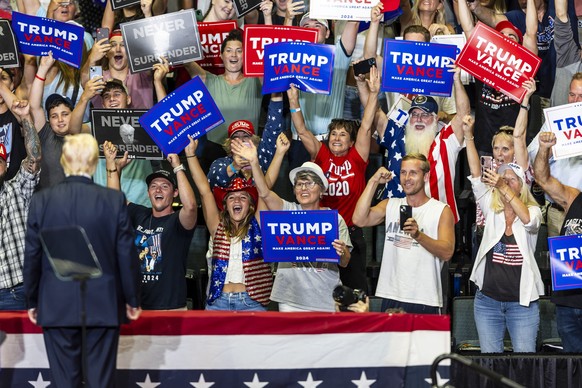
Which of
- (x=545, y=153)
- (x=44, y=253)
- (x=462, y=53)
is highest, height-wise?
(x=462, y=53)

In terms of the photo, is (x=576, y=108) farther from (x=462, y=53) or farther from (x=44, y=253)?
(x=44, y=253)

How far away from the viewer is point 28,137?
8.88 meters

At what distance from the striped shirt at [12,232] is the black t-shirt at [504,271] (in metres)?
3.52

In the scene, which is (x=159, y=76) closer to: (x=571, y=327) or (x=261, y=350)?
(x=261, y=350)

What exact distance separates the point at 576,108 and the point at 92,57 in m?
4.14

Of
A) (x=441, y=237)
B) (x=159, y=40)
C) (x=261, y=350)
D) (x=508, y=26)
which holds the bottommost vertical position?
(x=261, y=350)

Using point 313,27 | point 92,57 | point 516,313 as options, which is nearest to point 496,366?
point 516,313

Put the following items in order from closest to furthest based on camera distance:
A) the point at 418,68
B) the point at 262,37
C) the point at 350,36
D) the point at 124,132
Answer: the point at 124,132
the point at 418,68
the point at 262,37
the point at 350,36

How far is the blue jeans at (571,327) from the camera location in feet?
27.2

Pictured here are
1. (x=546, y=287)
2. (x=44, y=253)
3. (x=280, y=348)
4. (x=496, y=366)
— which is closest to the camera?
(x=44, y=253)

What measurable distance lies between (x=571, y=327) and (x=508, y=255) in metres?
0.70

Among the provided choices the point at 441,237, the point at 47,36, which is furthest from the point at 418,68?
the point at 47,36

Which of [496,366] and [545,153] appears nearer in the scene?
[496,366]

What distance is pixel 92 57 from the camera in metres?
9.83
